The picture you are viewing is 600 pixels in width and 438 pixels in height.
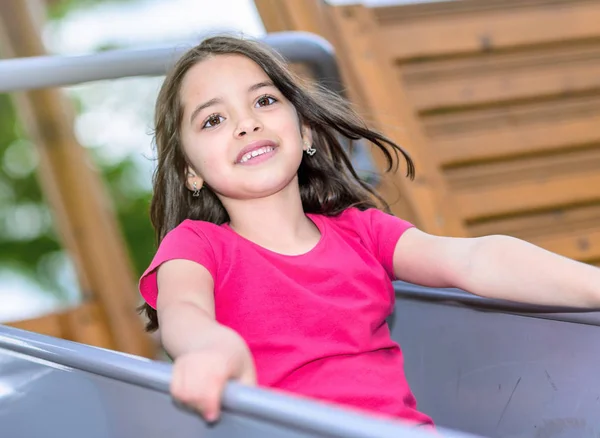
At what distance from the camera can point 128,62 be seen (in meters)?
1.38

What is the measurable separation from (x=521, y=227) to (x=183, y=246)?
55.3 inches

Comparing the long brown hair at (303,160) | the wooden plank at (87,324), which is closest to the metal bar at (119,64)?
the long brown hair at (303,160)

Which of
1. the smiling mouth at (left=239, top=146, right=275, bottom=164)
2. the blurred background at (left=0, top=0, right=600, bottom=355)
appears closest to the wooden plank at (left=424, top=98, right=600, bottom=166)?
the blurred background at (left=0, top=0, right=600, bottom=355)

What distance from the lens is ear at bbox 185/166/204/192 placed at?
107cm

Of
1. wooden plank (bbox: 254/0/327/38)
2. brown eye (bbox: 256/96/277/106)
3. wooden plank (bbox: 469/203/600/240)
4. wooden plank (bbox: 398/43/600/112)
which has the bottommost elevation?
wooden plank (bbox: 469/203/600/240)

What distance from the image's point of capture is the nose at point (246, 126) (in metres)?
0.97

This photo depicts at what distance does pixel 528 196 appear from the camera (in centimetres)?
216

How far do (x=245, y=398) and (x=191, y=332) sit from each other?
16 centimetres

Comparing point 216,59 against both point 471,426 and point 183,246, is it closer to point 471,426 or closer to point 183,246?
point 183,246

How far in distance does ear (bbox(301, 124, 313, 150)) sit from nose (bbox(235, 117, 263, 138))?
13 centimetres

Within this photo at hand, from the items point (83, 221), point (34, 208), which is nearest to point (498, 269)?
point (83, 221)

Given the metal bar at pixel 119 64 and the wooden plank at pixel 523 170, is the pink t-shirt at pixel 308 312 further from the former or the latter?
the wooden plank at pixel 523 170

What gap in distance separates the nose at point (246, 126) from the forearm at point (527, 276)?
0.27 metres

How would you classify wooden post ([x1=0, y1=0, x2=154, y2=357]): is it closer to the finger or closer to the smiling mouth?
the smiling mouth
